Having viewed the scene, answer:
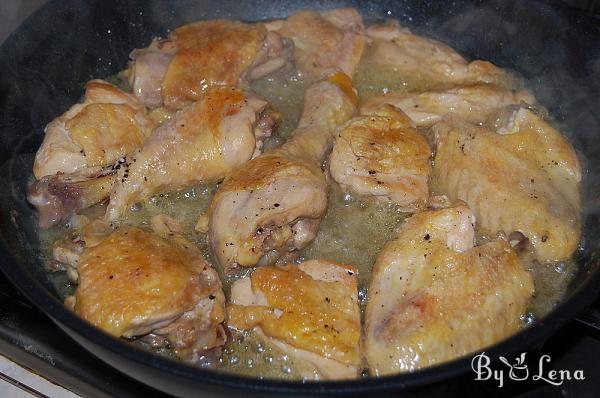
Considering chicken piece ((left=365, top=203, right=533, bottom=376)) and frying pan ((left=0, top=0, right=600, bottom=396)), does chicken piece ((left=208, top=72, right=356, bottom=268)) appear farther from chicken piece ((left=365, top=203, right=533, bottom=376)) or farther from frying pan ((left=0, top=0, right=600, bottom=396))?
frying pan ((left=0, top=0, right=600, bottom=396))

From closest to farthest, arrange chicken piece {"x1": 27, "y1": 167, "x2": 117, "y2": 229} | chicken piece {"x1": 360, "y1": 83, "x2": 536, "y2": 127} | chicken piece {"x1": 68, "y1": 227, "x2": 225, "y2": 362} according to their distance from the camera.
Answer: chicken piece {"x1": 68, "y1": 227, "x2": 225, "y2": 362} < chicken piece {"x1": 27, "y1": 167, "x2": 117, "y2": 229} < chicken piece {"x1": 360, "y1": 83, "x2": 536, "y2": 127}

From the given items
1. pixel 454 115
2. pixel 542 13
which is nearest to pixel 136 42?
pixel 454 115

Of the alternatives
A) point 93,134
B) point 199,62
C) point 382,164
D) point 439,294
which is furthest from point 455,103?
point 93,134

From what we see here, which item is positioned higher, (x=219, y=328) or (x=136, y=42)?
(x=136, y=42)

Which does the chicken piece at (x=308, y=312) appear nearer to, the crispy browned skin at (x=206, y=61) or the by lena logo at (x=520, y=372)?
the by lena logo at (x=520, y=372)

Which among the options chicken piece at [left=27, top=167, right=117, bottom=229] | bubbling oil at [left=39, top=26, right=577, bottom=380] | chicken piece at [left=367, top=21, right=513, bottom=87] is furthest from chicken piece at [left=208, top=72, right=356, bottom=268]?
chicken piece at [left=367, top=21, right=513, bottom=87]

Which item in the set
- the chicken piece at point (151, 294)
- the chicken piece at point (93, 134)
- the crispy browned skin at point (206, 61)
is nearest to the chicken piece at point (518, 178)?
the crispy browned skin at point (206, 61)

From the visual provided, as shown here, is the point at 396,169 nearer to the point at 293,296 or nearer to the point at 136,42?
the point at 293,296
